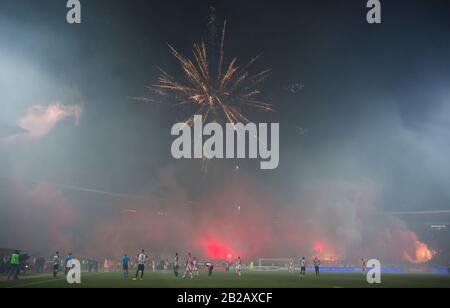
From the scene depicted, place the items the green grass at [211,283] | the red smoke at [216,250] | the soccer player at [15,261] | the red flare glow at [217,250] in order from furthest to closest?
the red flare glow at [217,250] < the red smoke at [216,250] < the soccer player at [15,261] < the green grass at [211,283]

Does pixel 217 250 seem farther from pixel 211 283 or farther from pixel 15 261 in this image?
pixel 211 283

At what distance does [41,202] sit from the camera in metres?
63.1

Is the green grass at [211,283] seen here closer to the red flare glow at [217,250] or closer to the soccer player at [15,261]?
the soccer player at [15,261]

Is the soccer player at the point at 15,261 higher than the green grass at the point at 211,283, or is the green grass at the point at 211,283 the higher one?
the soccer player at the point at 15,261

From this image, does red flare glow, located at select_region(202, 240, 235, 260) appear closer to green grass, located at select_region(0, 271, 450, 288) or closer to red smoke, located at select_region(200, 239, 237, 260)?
red smoke, located at select_region(200, 239, 237, 260)

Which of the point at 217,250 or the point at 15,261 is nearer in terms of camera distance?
the point at 15,261

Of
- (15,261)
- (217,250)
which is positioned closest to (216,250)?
(217,250)

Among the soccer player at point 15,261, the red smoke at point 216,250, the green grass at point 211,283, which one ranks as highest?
the red smoke at point 216,250

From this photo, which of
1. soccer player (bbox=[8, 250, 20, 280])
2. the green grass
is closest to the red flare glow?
the green grass

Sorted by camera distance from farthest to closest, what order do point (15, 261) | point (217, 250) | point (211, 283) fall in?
1. point (217, 250)
2. point (15, 261)
3. point (211, 283)

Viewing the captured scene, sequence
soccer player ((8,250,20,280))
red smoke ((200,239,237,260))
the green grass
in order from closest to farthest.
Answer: the green grass
soccer player ((8,250,20,280))
red smoke ((200,239,237,260))

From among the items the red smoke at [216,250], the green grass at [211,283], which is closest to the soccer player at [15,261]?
the green grass at [211,283]
